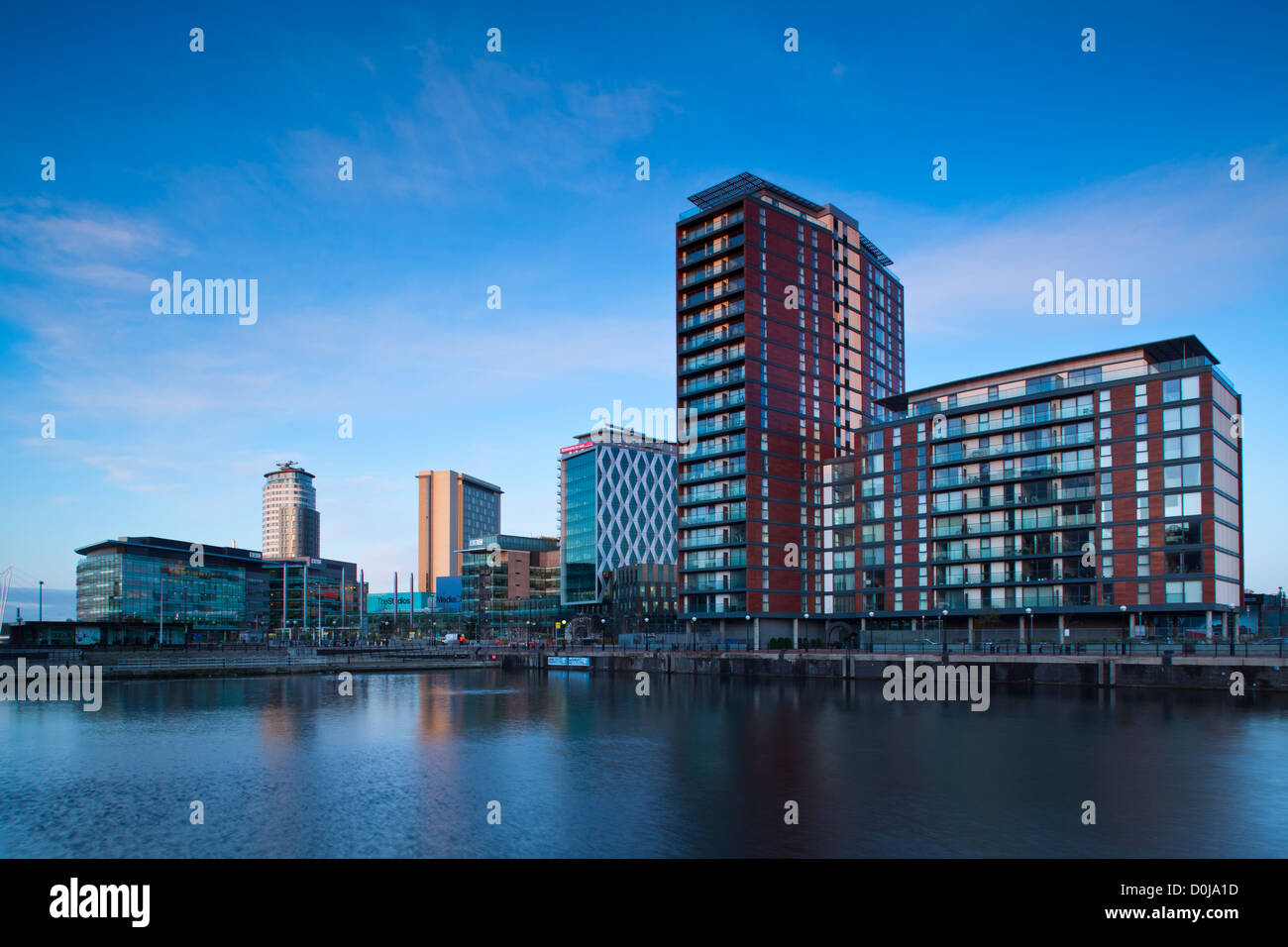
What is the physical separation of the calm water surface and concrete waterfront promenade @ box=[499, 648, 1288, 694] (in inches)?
126

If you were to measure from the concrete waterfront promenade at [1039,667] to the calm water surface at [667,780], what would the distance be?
10.5 feet

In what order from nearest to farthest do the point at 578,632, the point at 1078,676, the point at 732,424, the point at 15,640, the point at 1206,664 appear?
the point at 1206,664 < the point at 1078,676 < the point at 732,424 < the point at 15,640 < the point at 578,632

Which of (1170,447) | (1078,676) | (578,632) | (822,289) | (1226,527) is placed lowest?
(578,632)

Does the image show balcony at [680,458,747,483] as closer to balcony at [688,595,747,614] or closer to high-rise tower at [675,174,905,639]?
high-rise tower at [675,174,905,639]

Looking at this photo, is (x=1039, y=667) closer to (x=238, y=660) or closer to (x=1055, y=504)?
(x=1055, y=504)

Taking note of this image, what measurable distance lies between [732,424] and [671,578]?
8217 cm

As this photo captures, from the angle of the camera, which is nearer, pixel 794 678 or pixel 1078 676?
pixel 1078 676

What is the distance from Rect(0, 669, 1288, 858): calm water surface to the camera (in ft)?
88.3

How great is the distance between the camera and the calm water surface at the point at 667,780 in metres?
26.9

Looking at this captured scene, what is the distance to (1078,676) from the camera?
6788cm

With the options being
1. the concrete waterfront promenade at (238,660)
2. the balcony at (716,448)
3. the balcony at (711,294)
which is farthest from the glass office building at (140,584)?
the balcony at (711,294)

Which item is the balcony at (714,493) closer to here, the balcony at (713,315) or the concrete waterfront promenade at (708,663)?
the balcony at (713,315)
